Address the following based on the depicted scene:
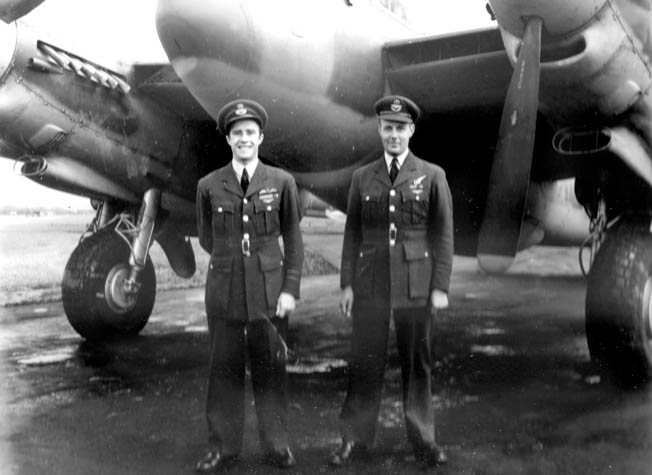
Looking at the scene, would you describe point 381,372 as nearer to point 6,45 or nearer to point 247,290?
point 247,290

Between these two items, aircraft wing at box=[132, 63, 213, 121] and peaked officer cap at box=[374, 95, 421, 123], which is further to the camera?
aircraft wing at box=[132, 63, 213, 121]

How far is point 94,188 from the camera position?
5430 millimetres

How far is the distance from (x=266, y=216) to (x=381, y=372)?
875 mm

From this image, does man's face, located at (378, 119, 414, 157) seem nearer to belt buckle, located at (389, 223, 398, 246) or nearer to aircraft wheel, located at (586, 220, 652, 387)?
belt buckle, located at (389, 223, 398, 246)

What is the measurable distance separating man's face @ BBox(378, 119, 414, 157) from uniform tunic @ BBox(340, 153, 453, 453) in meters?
0.06

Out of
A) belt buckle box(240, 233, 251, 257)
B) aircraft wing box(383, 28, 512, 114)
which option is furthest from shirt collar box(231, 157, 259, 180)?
aircraft wing box(383, 28, 512, 114)

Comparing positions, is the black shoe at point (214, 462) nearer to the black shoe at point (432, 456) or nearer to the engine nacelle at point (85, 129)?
the black shoe at point (432, 456)

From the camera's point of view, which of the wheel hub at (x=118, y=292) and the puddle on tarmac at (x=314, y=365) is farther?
the wheel hub at (x=118, y=292)

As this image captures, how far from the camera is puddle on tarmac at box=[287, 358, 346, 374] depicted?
454cm

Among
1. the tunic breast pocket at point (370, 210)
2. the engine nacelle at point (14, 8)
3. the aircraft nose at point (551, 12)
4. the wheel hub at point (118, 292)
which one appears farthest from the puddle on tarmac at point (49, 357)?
the aircraft nose at point (551, 12)

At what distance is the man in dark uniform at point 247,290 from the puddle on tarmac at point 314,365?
1.67 m

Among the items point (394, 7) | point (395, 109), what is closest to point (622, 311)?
point (395, 109)

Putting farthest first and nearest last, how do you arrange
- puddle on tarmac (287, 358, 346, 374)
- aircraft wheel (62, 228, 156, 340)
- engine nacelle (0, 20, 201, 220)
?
aircraft wheel (62, 228, 156, 340)
engine nacelle (0, 20, 201, 220)
puddle on tarmac (287, 358, 346, 374)

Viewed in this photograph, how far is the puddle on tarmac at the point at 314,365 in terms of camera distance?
454cm
